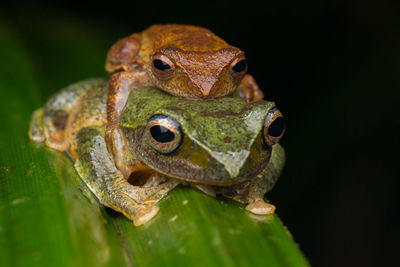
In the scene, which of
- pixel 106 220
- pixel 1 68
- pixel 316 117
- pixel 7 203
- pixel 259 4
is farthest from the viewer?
pixel 259 4

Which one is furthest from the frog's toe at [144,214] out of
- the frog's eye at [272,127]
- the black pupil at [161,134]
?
the frog's eye at [272,127]

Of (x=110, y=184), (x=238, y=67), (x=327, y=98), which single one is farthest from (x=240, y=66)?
(x=327, y=98)

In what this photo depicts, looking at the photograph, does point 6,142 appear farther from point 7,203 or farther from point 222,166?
point 222,166

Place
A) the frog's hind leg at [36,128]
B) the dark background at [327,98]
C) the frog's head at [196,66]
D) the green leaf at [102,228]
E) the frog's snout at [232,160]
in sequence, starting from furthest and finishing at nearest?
the dark background at [327,98]
the frog's hind leg at [36,128]
the frog's head at [196,66]
the frog's snout at [232,160]
the green leaf at [102,228]

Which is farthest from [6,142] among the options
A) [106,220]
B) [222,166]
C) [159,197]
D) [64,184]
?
[222,166]

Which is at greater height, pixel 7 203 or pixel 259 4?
pixel 259 4

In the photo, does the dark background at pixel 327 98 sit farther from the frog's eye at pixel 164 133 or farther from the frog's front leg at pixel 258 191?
the frog's eye at pixel 164 133
